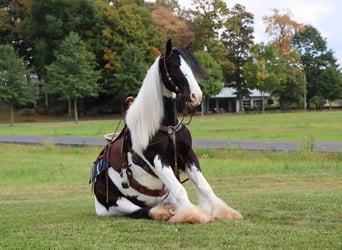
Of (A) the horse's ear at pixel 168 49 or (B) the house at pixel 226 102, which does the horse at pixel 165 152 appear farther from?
(B) the house at pixel 226 102

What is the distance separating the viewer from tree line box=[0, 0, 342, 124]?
206 ft

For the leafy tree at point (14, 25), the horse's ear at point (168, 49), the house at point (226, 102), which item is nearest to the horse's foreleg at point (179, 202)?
the horse's ear at point (168, 49)

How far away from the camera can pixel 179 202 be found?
18.4ft

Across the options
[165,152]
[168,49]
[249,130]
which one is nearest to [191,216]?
[165,152]

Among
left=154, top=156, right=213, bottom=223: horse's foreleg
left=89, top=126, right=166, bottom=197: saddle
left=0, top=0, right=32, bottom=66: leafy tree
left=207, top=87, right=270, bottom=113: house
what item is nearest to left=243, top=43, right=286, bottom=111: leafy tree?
left=207, top=87, right=270, bottom=113: house

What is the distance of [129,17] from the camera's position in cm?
7075

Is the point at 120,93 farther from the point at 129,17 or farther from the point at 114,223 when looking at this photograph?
the point at 114,223

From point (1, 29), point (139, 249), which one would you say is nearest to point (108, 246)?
point (139, 249)

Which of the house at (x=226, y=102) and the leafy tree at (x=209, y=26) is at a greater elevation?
the leafy tree at (x=209, y=26)

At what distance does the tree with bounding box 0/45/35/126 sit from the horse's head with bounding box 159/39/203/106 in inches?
2204

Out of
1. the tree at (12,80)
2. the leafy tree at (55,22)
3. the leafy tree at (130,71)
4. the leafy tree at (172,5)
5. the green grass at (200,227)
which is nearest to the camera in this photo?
the green grass at (200,227)

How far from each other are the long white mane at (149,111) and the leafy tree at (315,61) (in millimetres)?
89924

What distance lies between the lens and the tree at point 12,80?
59.1 metres

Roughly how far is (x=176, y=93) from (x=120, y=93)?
61.7m
